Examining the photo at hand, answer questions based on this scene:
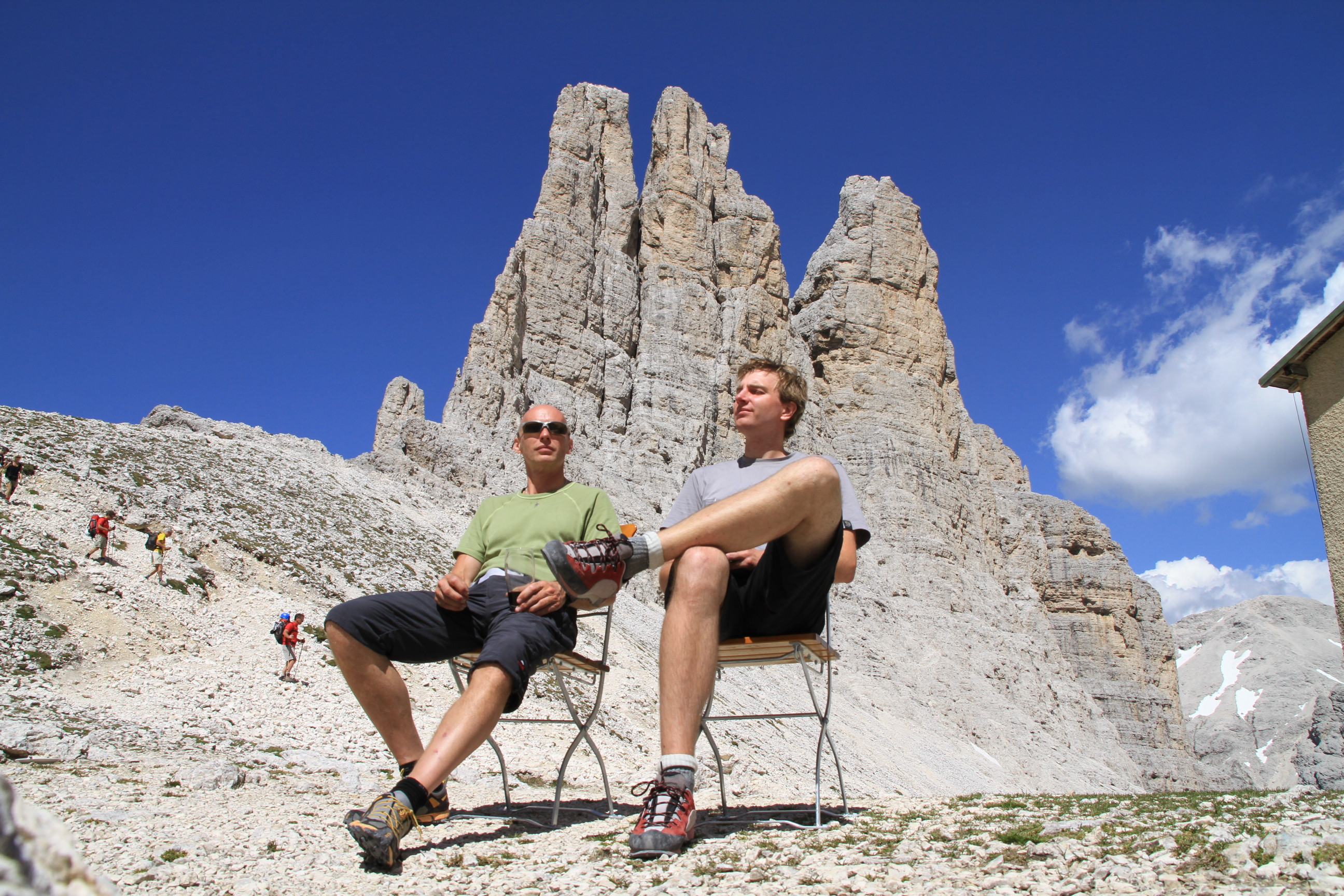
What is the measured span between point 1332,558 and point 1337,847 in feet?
32.7

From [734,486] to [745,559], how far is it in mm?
469

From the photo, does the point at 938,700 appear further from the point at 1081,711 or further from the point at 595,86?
the point at 595,86

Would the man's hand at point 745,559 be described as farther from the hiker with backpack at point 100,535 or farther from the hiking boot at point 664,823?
the hiker with backpack at point 100,535

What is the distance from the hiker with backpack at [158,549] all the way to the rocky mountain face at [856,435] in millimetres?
11617

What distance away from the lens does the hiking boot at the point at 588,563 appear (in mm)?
3260

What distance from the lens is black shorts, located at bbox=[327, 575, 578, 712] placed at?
11.4 feet

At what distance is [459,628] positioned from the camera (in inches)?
152

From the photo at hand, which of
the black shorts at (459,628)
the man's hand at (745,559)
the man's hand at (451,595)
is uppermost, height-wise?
the man's hand at (745,559)

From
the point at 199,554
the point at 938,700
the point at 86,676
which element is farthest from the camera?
the point at 938,700

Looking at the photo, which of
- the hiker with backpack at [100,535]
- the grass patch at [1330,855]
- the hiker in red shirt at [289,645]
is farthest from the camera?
the hiker with backpack at [100,535]

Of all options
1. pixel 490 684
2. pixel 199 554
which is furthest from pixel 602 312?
pixel 490 684

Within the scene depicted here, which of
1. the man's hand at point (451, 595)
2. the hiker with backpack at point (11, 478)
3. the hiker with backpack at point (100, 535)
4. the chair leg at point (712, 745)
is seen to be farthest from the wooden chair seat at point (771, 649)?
the hiker with backpack at point (11, 478)

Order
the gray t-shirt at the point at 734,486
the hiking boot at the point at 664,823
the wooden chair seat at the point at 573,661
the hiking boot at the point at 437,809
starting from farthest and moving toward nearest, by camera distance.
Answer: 1. the gray t-shirt at the point at 734,486
2. the wooden chair seat at the point at 573,661
3. the hiking boot at the point at 437,809
4. the hiking boot at the point at 664,823

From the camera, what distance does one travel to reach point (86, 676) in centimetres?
938
